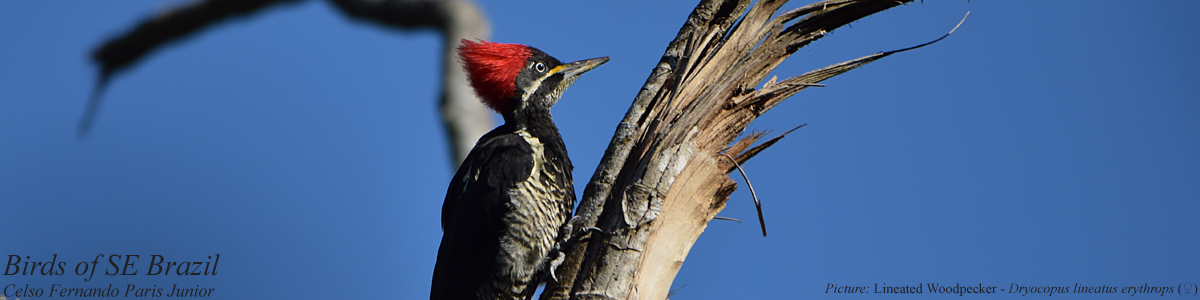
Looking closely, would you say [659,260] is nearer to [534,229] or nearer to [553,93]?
[534,229]

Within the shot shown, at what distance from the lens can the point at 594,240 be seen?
8.45 feet

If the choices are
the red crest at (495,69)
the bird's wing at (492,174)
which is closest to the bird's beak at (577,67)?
the red crest at (495,69)

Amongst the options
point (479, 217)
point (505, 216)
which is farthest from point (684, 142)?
point (479, 217)

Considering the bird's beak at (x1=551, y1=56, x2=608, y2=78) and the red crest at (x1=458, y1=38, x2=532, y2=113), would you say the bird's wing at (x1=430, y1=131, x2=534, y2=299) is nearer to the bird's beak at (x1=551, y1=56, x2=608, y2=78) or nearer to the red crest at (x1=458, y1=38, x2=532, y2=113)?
the red crest at (x1=458, y1=38, x2=532, y2=113)

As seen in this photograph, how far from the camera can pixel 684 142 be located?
2562mm

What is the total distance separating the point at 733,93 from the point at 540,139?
52.6 inches

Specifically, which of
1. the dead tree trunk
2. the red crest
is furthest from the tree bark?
the dead tree trunk

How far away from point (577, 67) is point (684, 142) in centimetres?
167

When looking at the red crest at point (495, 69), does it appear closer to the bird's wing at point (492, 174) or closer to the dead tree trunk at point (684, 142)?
the bird's wing at point (492, 174)

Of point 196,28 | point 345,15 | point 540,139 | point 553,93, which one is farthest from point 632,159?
point 196,28

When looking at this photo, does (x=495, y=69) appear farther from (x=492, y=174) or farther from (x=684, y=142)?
(x=684, y=142)

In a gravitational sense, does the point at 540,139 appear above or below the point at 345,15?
below

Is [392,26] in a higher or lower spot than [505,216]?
higher

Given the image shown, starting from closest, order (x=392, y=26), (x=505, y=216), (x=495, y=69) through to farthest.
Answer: (x=505, y=216)
(x=495, y=69)
(x=392, y=26)
